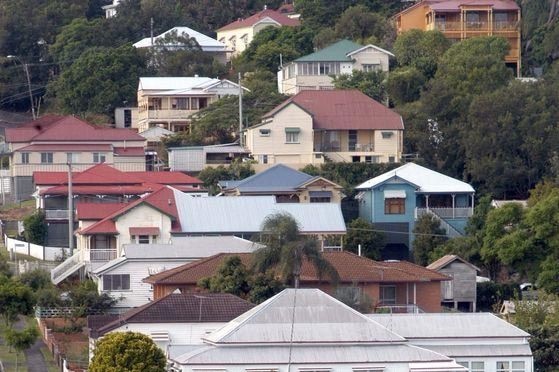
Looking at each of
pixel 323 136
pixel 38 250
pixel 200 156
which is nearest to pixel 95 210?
pixel 38 250

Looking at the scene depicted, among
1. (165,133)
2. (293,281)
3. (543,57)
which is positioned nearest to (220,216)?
(293,281)

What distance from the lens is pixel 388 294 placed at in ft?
187

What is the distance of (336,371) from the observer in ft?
143

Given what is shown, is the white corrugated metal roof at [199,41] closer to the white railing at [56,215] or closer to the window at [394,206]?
the white railing at [56,215]

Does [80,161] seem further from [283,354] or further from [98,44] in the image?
[283,354]

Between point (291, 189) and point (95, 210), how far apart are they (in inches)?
306

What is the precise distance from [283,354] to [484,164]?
27.9 m

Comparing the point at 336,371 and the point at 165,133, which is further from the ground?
the point at 165,133

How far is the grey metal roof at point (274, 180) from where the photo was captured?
69037 mm

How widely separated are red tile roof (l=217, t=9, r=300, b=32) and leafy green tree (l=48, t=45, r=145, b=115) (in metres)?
11.4

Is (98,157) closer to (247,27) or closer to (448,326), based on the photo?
(247,27)

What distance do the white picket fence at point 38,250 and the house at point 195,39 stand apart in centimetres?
2918

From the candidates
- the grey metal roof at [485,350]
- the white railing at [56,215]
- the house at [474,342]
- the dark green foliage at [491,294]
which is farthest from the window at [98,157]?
the grey metal roof at [485,350]

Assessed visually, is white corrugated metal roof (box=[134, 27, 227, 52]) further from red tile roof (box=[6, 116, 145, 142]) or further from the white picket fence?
the white picket fence
